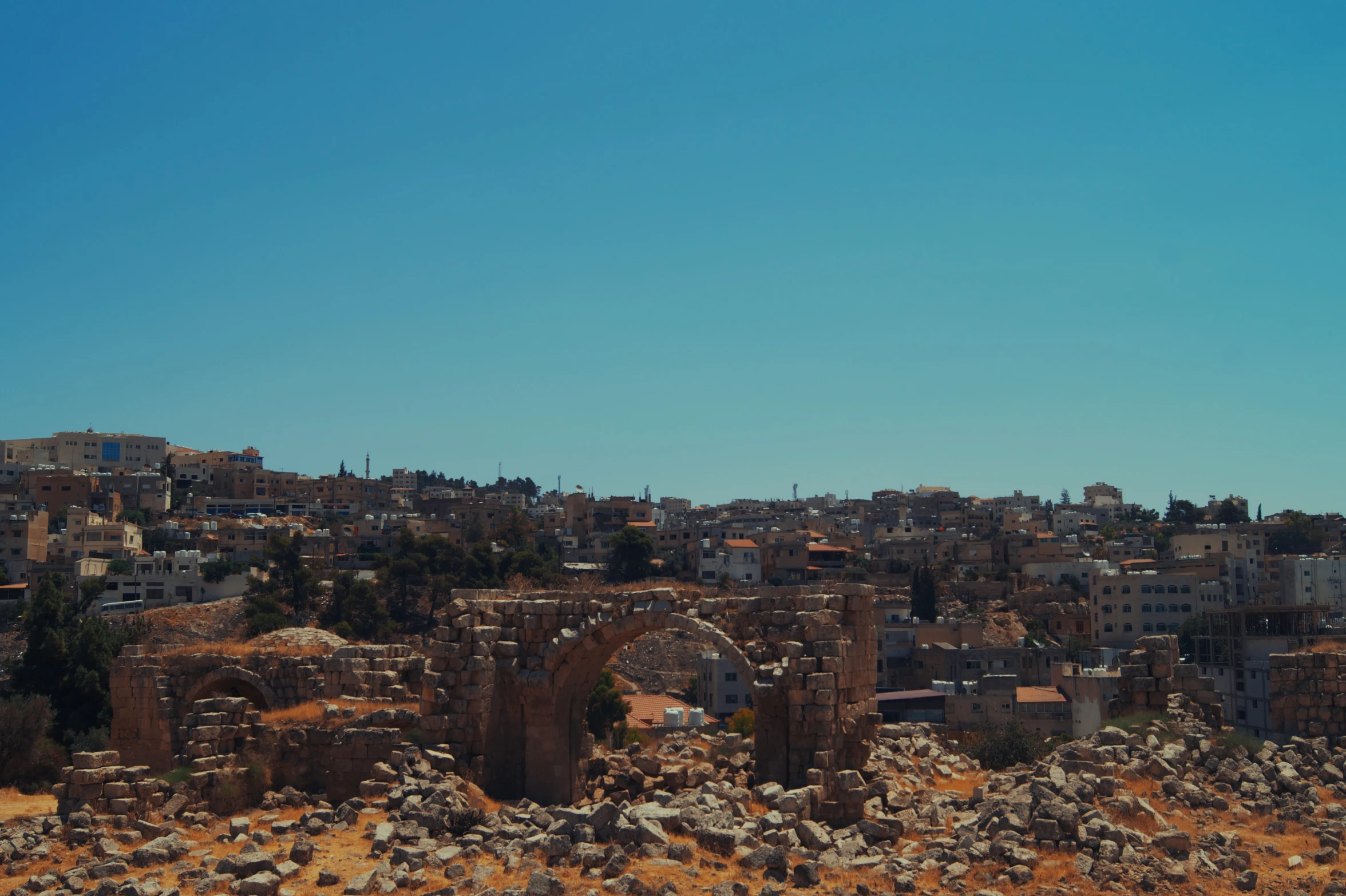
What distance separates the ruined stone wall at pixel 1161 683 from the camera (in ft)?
65.9

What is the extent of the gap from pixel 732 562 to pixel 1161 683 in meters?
70.5

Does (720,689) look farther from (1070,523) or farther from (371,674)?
(1070,523)

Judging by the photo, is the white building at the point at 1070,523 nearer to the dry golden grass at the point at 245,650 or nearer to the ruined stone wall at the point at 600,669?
the dry golden grass at the point at 245,650

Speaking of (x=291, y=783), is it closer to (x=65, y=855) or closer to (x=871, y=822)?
(x=65, y=855)

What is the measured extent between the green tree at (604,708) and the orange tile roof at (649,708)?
56cm

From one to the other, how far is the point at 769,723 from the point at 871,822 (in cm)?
263

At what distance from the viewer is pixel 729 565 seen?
3543 inches

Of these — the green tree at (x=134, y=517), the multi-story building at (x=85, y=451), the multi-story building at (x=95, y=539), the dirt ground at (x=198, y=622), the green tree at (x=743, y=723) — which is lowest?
the green tree at (x=743, y=723)

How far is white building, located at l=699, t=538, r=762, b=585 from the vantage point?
88.6 meters

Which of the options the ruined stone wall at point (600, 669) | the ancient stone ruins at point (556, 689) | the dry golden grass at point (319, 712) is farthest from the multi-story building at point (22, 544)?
the ruined stone wall at point (600, 669)

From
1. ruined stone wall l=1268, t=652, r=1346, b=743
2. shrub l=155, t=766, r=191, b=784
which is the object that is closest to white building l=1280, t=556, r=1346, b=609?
ruined stone wall l=1268, t=652, r=1346, b=743

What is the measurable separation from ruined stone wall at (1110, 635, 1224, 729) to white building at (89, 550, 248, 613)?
209ft

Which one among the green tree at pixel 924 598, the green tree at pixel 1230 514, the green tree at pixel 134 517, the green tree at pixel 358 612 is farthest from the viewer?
the green tree at pixel 1230 514

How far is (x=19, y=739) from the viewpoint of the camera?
27.4 meters
